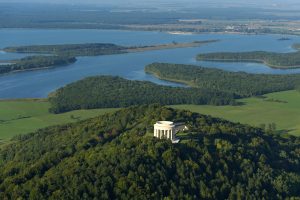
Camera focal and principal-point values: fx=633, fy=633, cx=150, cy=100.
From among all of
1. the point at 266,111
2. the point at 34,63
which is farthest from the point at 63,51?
the point at 266,111

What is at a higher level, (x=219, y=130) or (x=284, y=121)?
(x=219, y=130)

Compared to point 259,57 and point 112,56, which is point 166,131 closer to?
point 259,57

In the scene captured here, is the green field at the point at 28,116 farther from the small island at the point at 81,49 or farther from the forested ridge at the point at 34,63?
the small island at the point at 81,49

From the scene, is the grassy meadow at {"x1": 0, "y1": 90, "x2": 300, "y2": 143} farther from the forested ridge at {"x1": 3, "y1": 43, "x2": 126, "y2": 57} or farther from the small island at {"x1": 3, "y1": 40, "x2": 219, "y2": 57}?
the small island at {"x1": 3, "y1": 40, "x2": 219, "y2": 57}

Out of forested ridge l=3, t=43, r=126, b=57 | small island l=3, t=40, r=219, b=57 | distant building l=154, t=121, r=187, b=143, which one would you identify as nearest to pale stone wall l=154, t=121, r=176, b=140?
distant building l=154, t=121, r=187, b=143

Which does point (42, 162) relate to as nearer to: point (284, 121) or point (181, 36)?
point (284, 121)

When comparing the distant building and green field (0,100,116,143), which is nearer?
the distant building

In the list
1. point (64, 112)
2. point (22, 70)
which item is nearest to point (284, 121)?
point (64, 112)
